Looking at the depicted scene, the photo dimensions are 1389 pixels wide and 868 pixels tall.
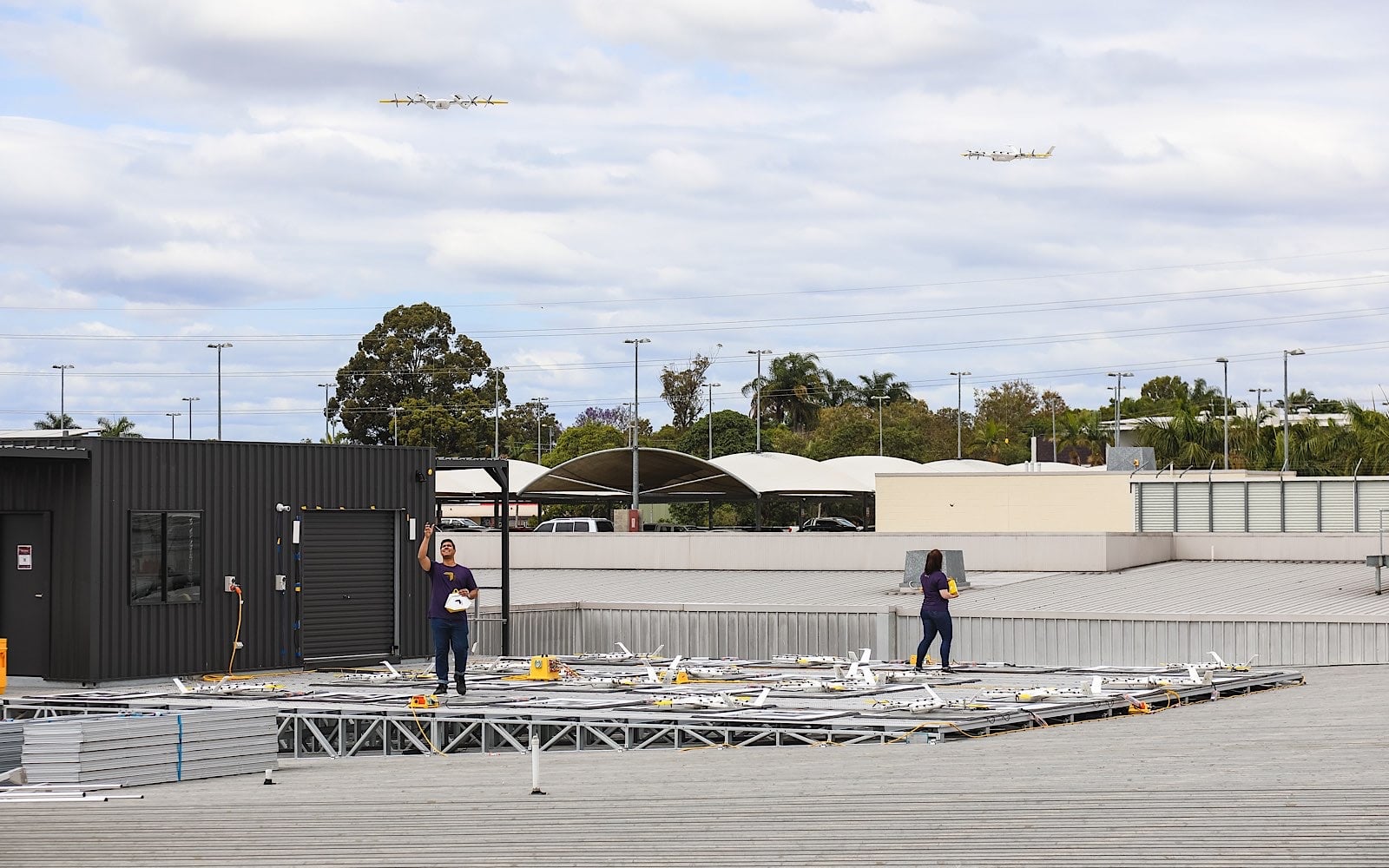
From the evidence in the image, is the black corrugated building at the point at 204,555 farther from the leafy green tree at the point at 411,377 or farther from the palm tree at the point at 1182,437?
the leafy green tree at the point at 411,377

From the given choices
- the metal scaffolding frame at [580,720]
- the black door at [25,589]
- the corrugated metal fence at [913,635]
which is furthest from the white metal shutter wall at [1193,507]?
the black door at [25,589]

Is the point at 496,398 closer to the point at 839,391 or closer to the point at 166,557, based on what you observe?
the point at 839,391

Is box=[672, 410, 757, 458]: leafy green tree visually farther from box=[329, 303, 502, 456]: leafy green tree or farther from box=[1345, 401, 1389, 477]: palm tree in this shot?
box=[1345, 401, 1389, 477]: palm tree

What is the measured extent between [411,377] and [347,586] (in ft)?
251

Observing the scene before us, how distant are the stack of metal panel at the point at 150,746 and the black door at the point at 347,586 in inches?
367

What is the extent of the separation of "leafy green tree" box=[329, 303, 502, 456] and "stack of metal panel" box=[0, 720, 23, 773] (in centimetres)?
8312

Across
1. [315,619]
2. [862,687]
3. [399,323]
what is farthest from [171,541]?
[399,323]

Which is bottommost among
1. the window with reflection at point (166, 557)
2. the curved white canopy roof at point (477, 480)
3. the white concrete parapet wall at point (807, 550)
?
the white concrete parapet wall at point (807, 550)

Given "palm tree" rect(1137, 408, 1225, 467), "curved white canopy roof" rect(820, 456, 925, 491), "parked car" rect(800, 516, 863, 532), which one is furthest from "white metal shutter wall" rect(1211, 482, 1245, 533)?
"palm tree" rect(1137, 408, 1225, 467)

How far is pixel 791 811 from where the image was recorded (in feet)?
36.8

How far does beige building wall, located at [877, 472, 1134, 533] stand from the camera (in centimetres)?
4828

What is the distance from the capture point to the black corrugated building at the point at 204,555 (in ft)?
70.9

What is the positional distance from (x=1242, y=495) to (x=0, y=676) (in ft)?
105

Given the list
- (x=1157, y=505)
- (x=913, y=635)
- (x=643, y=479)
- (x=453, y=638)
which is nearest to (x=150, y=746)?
(x=453, y=638)
